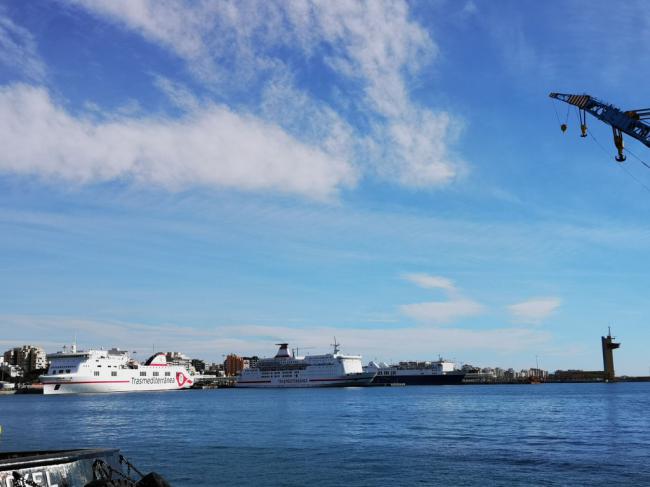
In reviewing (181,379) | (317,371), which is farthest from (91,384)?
(317,371)

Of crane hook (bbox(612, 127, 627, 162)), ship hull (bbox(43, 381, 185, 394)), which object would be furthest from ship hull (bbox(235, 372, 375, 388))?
crane hook (bbox(612, 127, 627, 162))

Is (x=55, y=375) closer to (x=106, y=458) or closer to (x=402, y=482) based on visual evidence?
(x=402, y=482)

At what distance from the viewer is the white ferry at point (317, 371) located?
186000 millimetres

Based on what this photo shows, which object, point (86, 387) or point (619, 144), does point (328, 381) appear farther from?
point (619, 144)

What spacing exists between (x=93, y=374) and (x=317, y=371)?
221 ft

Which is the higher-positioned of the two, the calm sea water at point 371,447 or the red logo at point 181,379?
the calm sea water at point 371,447

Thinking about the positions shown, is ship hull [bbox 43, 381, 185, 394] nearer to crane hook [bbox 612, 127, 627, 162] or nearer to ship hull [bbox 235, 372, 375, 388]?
ship hull [bbox 235, 372, 375, 388]

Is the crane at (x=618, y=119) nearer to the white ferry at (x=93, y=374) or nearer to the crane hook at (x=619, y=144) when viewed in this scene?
the crane hook at (x=619, y=144)

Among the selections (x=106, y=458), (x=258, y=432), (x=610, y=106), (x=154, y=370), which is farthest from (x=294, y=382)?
(x=106, y=458)

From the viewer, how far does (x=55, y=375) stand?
157 meters

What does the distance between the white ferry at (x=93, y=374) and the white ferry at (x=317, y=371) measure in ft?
134

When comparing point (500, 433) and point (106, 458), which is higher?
point (106, 458)

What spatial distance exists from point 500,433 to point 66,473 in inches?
1708

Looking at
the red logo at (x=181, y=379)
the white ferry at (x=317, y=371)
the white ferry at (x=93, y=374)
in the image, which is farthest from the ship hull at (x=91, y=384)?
the white ferry at (x=317, y=371)
